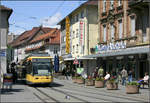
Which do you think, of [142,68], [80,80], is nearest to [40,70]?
[80,80]

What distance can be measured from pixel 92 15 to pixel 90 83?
895 inches

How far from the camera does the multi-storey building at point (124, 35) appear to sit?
98.9ft

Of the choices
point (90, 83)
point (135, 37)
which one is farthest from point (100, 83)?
point (135, 37)

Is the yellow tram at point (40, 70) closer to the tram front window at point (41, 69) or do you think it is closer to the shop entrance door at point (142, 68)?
the tram front window at point (41, 69)

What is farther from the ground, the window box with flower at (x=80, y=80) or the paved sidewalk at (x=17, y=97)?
the window box with flower at (x=80, y=80)

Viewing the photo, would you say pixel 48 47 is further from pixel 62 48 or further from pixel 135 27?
pixel 135 27

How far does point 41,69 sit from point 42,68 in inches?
4.9

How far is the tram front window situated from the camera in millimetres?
26953

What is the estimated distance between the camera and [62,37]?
6625 cm

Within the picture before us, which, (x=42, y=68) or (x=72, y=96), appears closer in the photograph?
(x=72, y=96)

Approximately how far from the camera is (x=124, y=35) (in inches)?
1363

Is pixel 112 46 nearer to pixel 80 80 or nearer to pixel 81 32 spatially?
pixel 80 80

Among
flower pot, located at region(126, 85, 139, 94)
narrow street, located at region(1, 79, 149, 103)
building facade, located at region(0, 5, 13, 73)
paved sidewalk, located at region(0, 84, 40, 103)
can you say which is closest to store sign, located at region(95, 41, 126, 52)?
building facade, located at region(0, 5, 13, 73)

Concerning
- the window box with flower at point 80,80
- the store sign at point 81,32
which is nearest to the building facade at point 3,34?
the window box with flower at point 80,80
